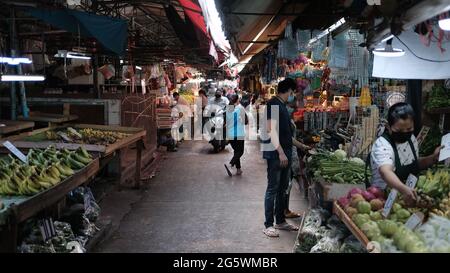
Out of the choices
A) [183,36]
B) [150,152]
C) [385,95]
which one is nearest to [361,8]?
[385,95]

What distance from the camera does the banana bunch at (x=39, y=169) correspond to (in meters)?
4.52


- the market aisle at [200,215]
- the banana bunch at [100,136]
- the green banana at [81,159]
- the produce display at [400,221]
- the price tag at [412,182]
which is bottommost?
the market aisle at [200,215]

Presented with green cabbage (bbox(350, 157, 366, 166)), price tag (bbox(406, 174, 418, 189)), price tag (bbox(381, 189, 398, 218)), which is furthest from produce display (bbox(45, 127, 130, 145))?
price tag (bbox(406, 174, 418, 189))

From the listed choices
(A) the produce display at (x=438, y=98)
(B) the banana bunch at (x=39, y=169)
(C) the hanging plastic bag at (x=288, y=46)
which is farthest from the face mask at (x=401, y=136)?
(C) the hanging plastic bag at (x=288, y=46)

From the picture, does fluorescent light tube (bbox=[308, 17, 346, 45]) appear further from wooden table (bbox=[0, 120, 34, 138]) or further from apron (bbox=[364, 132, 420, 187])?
wooden table (bbox=[0, 120, 34, 138])

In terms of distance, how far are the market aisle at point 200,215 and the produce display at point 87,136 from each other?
131 centimetres

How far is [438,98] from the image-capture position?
532 cm

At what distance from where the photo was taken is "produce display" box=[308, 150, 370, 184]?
223 inches

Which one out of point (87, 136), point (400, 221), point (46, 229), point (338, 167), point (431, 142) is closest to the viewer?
point (400, 221)

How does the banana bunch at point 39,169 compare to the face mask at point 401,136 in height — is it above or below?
below

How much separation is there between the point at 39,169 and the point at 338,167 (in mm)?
3854

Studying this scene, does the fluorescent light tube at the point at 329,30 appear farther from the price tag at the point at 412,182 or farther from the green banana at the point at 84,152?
the green banana at the point at 84,152

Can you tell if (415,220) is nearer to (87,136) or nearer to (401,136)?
(401,136)

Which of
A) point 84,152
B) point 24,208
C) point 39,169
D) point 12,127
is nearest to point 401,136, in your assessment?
point 24,208
